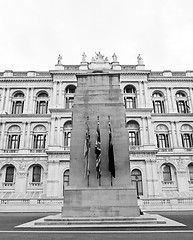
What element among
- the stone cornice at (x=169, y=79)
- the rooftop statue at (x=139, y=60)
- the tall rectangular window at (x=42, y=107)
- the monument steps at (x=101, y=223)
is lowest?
the monument steps at (x=101, y=223)

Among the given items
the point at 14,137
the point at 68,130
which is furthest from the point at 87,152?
the point at 14,137

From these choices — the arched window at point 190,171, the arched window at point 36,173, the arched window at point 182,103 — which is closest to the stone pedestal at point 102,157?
the arched window at point 36,173

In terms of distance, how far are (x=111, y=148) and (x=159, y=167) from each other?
2248 centimetres

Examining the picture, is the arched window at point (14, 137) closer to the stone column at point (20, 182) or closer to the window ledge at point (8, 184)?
the stone column at point (20, 182)

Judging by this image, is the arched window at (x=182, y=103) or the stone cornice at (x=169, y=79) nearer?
the arched window at (x=182, y=103)

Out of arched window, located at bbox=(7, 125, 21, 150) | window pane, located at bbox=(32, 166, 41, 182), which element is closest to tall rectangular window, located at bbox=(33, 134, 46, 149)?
arched window, located at bbox=(7, 125, 21, 150)

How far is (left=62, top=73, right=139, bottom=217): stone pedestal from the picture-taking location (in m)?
10.4

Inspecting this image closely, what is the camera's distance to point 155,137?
33.3 meters

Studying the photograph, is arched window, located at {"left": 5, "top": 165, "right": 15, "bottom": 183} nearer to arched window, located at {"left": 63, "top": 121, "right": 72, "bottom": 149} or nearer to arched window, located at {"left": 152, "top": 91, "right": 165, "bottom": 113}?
arched window, located at {"left": 63, "top": 121, "right": 72, "bottom": 149}

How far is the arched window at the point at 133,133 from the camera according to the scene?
32312 mm

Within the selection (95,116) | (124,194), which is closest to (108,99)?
(95,116)

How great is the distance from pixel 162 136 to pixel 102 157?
24.0 metres

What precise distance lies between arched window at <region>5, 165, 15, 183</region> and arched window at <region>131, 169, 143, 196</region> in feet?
54.9

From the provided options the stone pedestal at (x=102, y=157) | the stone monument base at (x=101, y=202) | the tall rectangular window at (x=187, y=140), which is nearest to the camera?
the stone monument base at (x=101, y=202)
